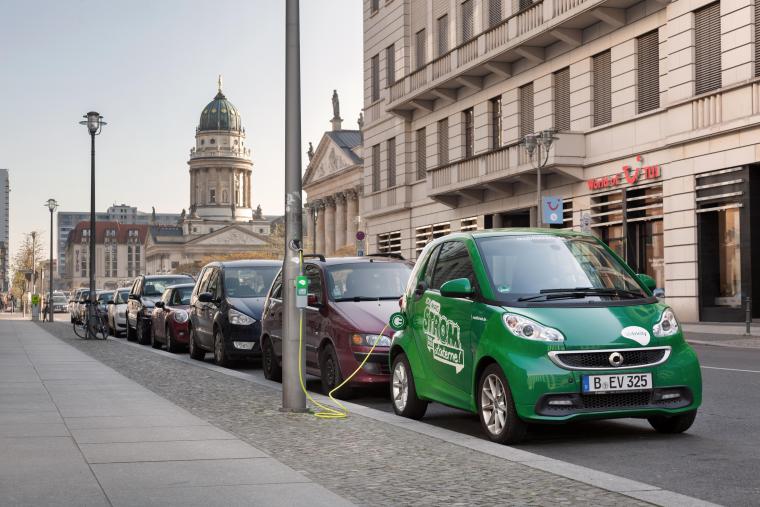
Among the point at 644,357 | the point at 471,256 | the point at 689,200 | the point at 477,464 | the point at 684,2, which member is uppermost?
the point at 684,2

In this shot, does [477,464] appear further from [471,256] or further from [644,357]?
[471,256]

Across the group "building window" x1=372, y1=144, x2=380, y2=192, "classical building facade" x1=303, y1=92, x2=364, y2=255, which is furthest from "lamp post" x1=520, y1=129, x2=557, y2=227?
"classical building facade" x1=303, y1=92, x2=364, y2=255

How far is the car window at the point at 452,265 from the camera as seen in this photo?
977cm

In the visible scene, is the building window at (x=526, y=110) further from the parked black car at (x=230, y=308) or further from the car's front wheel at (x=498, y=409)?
the car's front wheel at (x=498, y=409)

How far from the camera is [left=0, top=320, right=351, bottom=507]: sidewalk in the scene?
6.42 meters

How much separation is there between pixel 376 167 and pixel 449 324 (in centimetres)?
4174

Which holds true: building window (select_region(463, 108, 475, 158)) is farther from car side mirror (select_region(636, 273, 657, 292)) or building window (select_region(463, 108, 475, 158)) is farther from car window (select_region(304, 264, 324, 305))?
car side mirror (select_region(636, 273, 657, 292))

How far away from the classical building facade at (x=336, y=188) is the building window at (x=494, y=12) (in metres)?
61.9

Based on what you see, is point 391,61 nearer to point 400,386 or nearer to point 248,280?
point 248,280

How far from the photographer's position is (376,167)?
5112cm

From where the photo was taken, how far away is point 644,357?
8664 mm

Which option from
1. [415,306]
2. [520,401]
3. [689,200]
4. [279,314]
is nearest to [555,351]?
[520,401]

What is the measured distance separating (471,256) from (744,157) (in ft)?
60.6

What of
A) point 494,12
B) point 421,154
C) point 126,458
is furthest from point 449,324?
point 421,154
